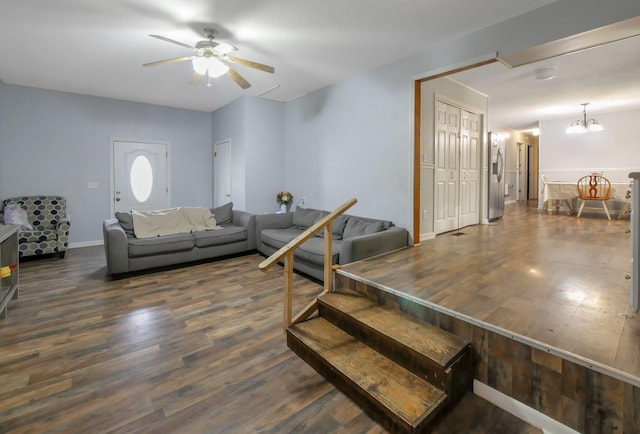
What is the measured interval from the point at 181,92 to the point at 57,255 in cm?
335

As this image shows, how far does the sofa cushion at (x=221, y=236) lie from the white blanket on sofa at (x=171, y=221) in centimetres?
20

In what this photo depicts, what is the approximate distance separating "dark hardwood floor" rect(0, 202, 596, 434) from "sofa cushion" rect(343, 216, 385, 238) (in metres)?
0.58

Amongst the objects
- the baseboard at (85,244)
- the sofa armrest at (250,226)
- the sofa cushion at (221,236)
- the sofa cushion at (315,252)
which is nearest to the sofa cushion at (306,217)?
the sofa armrest at (250,226)

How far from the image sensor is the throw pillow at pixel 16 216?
4641 millimetres

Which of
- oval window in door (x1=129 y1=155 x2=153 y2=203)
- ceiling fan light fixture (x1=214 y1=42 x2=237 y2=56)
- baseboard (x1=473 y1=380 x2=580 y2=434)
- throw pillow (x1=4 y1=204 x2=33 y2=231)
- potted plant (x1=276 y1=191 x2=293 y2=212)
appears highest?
ceiling fan light fixture (x1=214 y1=42 x2=237 y2=56)

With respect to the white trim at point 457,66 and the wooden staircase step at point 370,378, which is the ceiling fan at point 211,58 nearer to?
the white trim at point 457,66

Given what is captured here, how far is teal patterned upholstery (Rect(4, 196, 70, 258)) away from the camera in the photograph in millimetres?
4715

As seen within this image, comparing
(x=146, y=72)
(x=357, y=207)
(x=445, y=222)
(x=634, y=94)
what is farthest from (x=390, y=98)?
(x=634, y=94)

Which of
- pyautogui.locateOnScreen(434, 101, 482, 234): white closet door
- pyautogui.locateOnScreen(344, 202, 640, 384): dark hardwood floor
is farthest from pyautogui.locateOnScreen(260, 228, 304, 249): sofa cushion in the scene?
pyautogui.locateOnScreen(434, 101, 482, 234): white closet door

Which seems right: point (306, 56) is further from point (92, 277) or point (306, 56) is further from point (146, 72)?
point (92, 277)

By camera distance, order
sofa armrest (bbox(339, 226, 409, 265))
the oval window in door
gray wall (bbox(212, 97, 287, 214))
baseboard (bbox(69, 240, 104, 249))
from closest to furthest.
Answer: sofa armrest (bbox(339, 226, 409, 265)), baseboard (bbox(69, 240, 104, 249)), gray wall (bbox(212, 97, 287, 214)), the oval window in door

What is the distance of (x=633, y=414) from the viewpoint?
1436 mm

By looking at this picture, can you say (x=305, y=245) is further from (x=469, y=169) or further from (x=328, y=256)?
(x=469, y=169)

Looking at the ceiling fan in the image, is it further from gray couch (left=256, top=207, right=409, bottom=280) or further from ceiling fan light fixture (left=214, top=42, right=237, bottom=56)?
gray couch (left=256, top=207, right=409, bottom=280)
